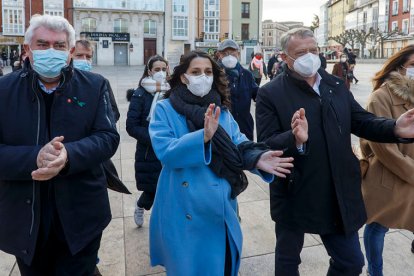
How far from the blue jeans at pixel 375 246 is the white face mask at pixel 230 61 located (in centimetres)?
255

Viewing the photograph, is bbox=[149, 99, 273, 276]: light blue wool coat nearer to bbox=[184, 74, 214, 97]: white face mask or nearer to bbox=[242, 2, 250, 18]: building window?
bbox=[184, 74, 214, 97]: white face mask

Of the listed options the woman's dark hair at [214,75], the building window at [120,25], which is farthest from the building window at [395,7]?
the woman's dark hair at [214,75]

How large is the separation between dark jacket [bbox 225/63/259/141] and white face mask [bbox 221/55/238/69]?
5 centimetres

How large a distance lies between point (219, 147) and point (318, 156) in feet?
2.04

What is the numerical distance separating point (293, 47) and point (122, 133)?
6.45m

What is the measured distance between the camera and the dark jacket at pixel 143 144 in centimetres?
374

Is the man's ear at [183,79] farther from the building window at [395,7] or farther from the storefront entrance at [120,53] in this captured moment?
the building window at [395,7]

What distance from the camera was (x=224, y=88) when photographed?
2.78 meters

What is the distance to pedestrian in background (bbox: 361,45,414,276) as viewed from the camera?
282 centimetres

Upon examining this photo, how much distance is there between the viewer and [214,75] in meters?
2.75

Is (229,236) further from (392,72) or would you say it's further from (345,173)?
(392,72)

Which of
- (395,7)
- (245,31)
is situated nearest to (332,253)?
(245,31)

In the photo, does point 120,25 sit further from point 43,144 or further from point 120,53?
point 43,144

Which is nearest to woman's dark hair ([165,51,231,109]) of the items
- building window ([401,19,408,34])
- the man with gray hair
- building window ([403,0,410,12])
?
the man with gray hair
